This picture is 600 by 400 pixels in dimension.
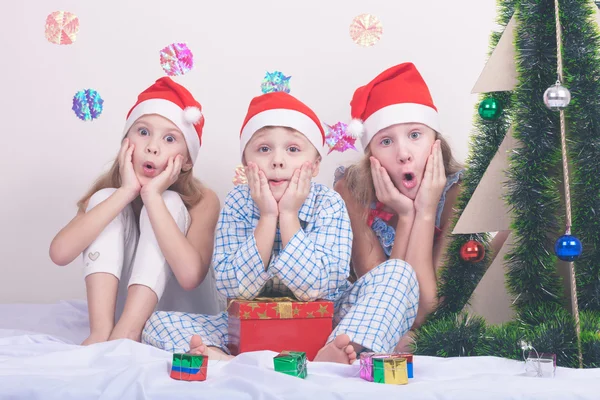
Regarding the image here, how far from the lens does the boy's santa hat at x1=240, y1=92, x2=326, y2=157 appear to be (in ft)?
5.65

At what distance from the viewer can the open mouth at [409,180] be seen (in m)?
1.78

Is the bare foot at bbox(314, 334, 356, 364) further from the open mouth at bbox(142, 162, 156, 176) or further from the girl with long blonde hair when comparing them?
the open mouth at bbox(142, 162, 156, 176)

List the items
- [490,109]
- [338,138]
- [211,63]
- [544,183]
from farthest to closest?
[211,63]
[338,138]
[490,109]
[544,183]

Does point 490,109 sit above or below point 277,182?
above

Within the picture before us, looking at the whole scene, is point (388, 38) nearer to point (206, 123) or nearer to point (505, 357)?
point (206, 123)

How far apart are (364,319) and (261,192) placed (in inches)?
14.0

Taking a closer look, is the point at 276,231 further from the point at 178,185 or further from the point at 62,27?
the point at 62,27

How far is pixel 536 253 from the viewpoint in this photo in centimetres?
143

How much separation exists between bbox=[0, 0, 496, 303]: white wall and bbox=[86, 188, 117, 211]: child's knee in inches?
22.0

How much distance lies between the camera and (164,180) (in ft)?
5.93

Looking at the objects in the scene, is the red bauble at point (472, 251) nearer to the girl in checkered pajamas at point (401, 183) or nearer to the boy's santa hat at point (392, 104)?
the girl in checkered pajamas at point (401, 183)

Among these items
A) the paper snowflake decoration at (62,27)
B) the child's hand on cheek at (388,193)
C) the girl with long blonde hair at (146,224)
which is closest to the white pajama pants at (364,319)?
the girl with long blonde hair at (146,224)

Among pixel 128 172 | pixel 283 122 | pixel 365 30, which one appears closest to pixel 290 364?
pixel 283 122

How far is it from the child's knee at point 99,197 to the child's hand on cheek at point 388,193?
64cm
